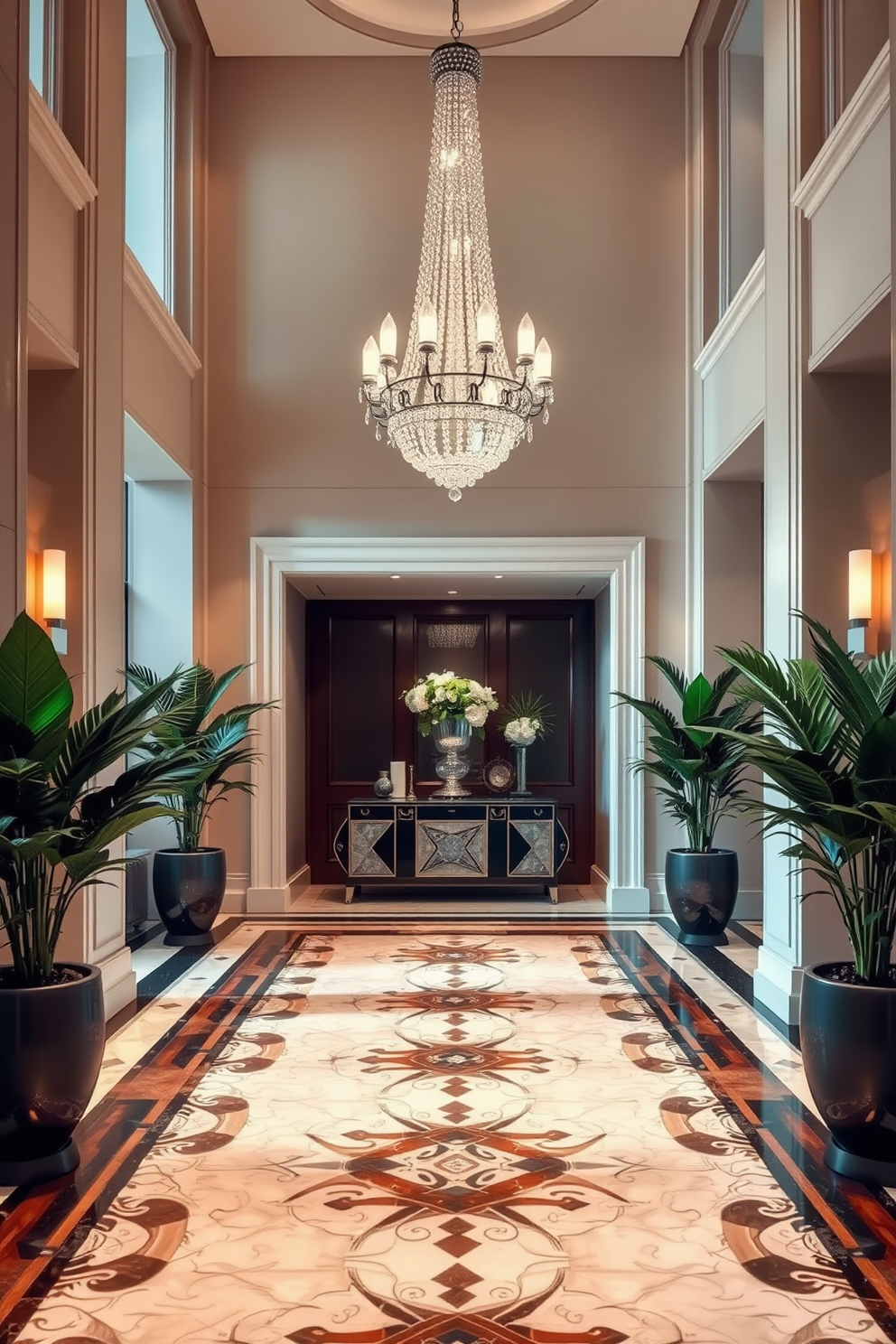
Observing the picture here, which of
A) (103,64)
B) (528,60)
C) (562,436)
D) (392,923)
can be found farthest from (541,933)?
(528,60)

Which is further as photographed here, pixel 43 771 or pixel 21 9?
pixel 21 9

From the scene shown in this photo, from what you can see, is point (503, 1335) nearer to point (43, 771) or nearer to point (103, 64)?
point (43, 771)

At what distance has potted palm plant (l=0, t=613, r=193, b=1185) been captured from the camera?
2941 mm

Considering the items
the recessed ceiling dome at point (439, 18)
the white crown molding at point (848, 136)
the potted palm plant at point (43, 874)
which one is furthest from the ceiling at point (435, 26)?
the potted palm plant at point (43, 874)

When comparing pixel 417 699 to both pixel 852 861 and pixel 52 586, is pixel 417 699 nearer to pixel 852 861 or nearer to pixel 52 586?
pixel 52 586

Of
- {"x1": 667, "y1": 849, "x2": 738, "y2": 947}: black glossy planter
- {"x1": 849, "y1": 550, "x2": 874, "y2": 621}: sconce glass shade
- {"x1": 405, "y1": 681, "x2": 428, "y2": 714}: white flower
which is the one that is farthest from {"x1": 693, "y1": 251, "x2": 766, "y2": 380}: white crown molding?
{"x1": 667, "y1": 849, "x2": 738, "y2": 947}: black glossy planter

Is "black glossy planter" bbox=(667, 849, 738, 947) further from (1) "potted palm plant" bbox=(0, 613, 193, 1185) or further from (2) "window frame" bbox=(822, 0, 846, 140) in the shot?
(1) "potted palm plant" bbox=(0, 613, 193, 1185)

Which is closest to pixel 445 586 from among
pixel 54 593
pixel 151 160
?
pixel 151 160

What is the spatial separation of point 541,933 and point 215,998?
221 centimetres

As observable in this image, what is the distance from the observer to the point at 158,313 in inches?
249

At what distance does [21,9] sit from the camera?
384cm

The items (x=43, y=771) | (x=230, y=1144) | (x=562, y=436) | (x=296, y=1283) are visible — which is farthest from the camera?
(x=562, y=436)

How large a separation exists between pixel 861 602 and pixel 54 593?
3346mm

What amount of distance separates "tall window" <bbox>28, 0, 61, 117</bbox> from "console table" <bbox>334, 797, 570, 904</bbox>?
457 cm
